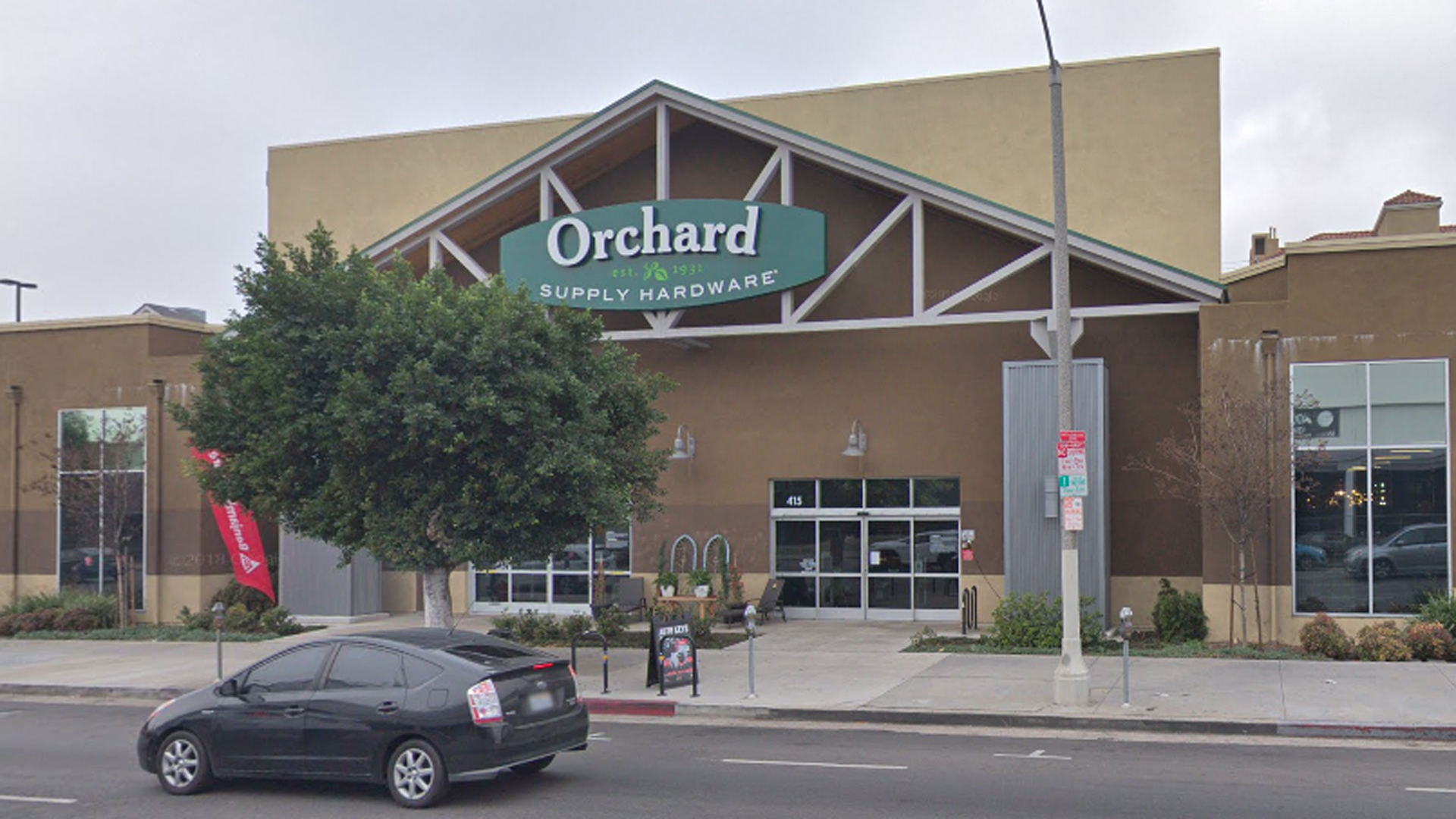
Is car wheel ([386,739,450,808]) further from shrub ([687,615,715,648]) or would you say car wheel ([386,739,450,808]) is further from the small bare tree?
the small bare tree

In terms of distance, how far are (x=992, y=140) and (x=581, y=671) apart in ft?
51.3

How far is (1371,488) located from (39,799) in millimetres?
18260

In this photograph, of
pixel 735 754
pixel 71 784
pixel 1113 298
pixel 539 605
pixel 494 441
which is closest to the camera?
pixel 71 784

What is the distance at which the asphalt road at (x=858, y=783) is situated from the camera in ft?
35.2

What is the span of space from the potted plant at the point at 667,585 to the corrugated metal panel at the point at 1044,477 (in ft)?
21.7

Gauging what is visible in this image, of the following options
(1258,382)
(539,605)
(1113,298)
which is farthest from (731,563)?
(1258,382)

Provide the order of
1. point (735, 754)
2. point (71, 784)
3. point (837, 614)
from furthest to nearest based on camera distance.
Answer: point (837, 614) → point (735, 754) → point (71, 784)

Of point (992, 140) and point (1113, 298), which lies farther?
point (992, 140)

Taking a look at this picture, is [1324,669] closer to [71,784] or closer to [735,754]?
[735,754]

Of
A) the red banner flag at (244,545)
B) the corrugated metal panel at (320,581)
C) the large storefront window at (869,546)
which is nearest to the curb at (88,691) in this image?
the red banner flag at (244,545)

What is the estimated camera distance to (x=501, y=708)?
1095 centimetres

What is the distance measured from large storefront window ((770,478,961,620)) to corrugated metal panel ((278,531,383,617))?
8.42m

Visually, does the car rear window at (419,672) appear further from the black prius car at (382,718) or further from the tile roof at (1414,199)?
the tile roof at (1414,199)

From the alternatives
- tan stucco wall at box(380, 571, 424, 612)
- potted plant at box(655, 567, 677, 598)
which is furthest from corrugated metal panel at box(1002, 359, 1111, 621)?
tan stucco wall at box(380, 571, 424, 612)
